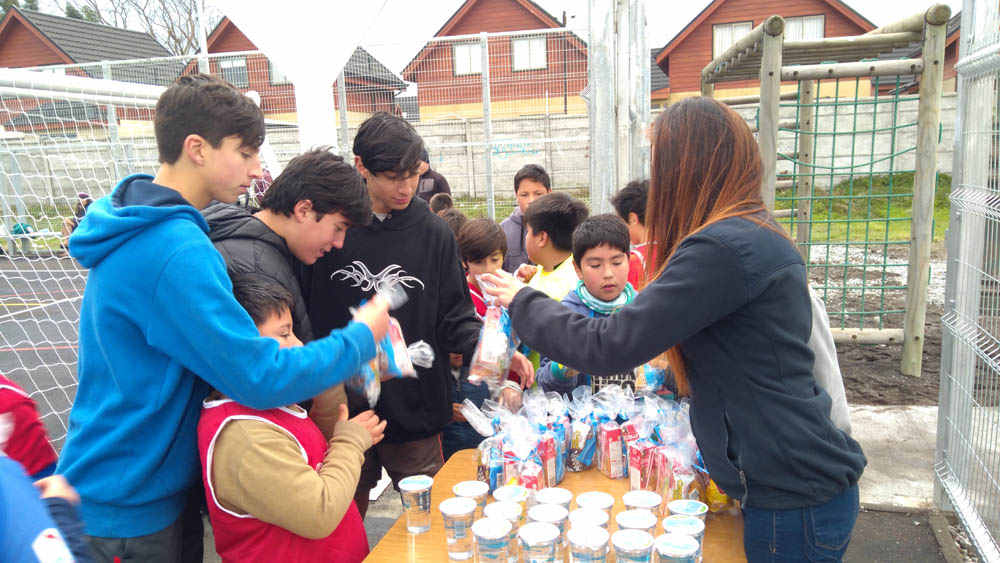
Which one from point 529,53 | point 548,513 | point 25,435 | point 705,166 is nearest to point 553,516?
point 548,513

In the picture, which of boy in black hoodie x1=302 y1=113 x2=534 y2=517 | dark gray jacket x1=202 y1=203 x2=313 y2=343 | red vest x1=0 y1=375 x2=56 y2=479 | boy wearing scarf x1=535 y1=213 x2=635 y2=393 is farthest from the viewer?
boy wearing scarf x1=535 y1=213 x2=635 y2=393

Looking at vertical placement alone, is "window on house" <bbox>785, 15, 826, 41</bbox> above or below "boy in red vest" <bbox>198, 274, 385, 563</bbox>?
above

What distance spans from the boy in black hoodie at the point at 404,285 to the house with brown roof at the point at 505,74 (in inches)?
214

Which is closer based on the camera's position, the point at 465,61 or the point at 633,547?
the point at 633,547

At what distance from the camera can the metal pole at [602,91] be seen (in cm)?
487

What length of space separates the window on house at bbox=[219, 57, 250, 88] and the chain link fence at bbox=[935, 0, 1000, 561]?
27.3ft

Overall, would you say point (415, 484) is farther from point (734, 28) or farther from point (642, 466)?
point (734, 28)

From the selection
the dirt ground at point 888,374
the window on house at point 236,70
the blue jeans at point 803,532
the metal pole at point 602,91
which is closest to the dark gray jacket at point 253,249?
the blue jeans at point 803,532

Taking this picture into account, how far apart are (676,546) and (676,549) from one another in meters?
0.01

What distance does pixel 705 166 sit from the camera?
164cm

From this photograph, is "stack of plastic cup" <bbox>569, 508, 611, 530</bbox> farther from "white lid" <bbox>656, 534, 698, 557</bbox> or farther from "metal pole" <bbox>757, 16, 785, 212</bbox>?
"metal pole" <bbox>757, 16, 785, 212</bbox>

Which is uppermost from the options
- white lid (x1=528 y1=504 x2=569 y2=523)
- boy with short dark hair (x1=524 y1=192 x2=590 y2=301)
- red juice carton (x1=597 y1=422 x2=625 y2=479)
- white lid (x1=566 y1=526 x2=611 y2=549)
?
boy with short dark hair (x1=524 y1=192 x2=590 y2=301)

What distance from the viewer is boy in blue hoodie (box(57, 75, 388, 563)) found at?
1485mm

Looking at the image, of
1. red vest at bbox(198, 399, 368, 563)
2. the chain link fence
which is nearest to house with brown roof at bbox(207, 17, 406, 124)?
the chain link fence
